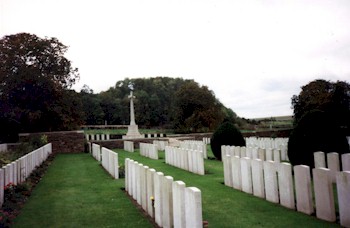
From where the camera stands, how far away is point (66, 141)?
25.3m

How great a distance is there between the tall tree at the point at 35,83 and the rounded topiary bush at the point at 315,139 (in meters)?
21.2

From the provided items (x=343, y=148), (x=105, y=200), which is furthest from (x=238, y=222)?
(x=343, y=148)

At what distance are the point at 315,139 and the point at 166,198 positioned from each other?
5779 millimetres

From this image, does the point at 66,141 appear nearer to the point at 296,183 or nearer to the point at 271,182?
the point at 271,182

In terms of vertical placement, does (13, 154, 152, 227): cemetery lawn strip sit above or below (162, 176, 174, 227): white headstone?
below

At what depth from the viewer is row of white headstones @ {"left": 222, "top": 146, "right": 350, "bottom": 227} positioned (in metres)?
5.23

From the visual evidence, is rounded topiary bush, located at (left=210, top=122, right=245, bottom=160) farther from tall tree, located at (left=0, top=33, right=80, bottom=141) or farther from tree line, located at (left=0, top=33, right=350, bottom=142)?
tall tree, located at (left=0, top=33, right=80, bottom=141)

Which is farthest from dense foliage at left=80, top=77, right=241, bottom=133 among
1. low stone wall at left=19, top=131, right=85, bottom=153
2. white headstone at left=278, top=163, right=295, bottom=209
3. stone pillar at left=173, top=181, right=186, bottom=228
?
stone pillar at left=173, top=181, right=186, bottom=228

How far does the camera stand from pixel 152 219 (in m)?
6.02

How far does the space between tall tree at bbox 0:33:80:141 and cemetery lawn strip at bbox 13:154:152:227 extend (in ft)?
53.5

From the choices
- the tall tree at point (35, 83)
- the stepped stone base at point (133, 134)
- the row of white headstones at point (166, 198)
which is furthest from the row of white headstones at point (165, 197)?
the stepped stone base at point (133, 134)

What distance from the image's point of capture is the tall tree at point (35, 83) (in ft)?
81.1

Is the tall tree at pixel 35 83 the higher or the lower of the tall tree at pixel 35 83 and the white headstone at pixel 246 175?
the higher

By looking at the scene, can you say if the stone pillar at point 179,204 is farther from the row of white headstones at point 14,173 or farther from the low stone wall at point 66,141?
the low stone wall at point 66,141
